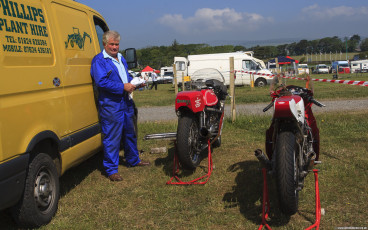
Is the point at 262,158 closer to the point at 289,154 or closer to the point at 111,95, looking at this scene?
the point at 289,154

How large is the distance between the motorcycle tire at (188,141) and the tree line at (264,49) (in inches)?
2133

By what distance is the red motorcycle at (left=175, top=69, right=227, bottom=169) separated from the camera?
4691 mm

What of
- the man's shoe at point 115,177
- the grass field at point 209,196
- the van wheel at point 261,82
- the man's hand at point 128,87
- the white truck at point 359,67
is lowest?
the white truck at point 359,67

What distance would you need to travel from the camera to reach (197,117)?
17.0 feet

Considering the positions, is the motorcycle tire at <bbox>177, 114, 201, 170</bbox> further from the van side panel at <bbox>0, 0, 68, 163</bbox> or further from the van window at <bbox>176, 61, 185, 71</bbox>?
the van window at <bbox>176, 61, 185, 71</bbox>

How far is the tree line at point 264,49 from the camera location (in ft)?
264

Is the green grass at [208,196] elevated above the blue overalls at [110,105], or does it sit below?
below

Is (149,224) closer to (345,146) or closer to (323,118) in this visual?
(345,146)

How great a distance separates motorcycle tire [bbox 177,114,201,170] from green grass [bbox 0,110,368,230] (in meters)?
0.32

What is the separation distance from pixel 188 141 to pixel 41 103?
191 cm

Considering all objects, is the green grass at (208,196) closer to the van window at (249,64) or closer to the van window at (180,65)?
the van window at (249,64)

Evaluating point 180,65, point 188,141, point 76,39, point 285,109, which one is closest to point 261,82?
point 180,65

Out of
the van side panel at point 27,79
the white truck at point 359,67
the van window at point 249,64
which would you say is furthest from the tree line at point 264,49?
the van side panel at point 27,79

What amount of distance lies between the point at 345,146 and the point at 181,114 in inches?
121
